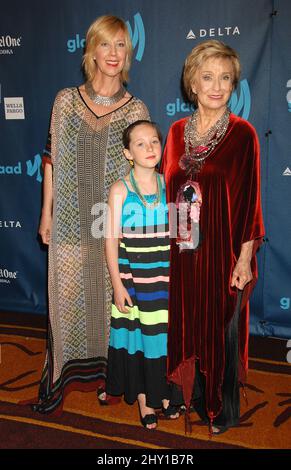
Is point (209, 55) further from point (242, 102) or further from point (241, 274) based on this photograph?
point (242, 102)

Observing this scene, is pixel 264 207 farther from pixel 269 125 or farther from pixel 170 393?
pixel 170 393

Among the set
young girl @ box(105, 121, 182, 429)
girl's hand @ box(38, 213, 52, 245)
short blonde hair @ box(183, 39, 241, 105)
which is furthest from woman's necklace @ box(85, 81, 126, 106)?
girl's hand @ box(38, 213, 52, 245)

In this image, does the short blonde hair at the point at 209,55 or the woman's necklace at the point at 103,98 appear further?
the woman's necklace at the point at 103,98

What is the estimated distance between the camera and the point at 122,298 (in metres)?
2.19

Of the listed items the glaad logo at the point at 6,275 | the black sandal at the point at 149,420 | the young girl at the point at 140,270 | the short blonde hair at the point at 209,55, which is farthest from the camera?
the glaad logo at the point at 6,275

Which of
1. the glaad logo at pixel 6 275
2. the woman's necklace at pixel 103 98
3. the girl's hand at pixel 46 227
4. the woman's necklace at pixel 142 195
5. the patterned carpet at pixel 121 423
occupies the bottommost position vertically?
the patterned carpet at pixel 121 423

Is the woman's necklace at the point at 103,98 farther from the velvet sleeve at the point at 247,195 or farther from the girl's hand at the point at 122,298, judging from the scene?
the girl's hand at the point at 122,298

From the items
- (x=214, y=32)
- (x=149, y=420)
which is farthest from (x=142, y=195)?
(x=214, y=32)

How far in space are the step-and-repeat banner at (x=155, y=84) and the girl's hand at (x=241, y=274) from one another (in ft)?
4.28

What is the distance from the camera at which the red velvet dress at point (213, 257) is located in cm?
201

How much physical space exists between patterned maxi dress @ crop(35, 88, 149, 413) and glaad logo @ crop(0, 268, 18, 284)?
164 cm

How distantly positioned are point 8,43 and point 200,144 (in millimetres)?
2333

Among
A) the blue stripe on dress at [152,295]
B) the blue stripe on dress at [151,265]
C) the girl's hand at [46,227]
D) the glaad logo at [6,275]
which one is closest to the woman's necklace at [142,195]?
the blue stripe on dress at [151,265]

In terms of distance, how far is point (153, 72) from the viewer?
3320mm
